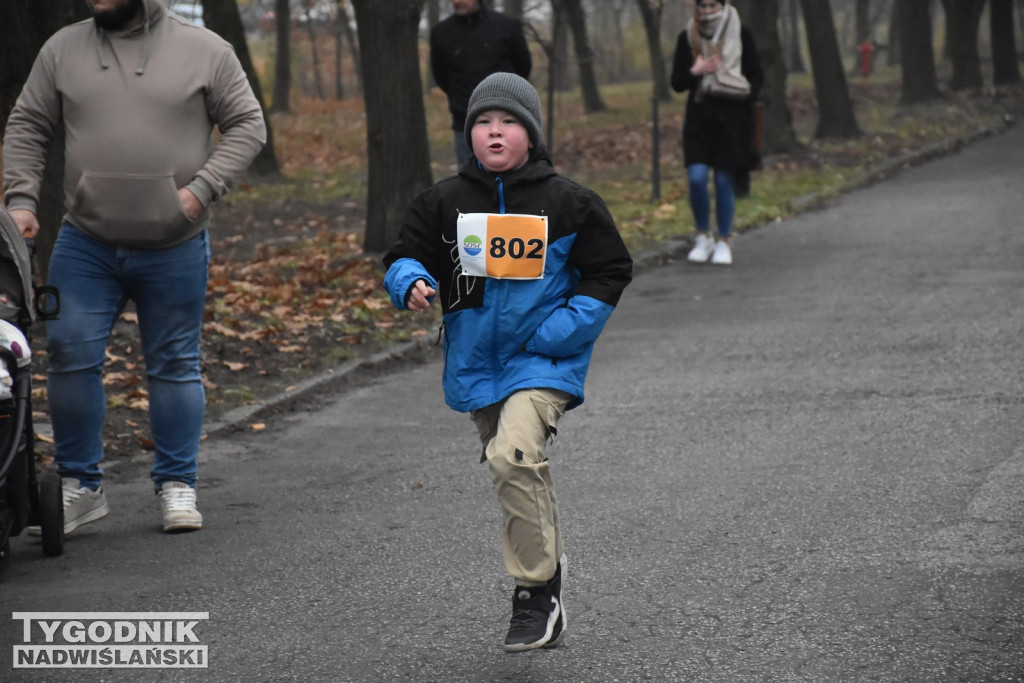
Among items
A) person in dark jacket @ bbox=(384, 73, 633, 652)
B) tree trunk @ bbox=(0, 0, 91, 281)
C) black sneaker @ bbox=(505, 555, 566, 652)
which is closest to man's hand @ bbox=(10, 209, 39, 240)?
person in dark jacket @ bbox=(384, 73, 633, 652)

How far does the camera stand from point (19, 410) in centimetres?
459

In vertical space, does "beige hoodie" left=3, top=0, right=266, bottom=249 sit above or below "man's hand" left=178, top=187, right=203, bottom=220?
above

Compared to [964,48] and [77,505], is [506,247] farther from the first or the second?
[964,48]

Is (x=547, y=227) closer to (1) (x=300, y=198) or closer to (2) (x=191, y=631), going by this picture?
(2) (x=191, y=631)

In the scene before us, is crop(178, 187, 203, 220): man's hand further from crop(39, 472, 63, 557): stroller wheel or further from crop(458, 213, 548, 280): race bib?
crop(458, 213, 548, 280): race bib

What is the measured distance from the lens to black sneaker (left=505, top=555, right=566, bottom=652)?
3.91 meters

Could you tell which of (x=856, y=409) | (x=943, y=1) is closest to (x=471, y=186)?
(x=856, y=409)

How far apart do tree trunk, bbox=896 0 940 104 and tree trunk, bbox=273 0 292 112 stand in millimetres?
14246

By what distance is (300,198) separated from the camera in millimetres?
19156

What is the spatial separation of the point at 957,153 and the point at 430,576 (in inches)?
666

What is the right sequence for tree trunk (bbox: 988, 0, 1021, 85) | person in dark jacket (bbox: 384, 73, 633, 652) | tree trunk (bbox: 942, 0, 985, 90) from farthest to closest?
1. tree trunk (bbox: 988, 0, 1021, 85)
2. tree trunk (bbox: 942, 0, 985, 90)
3. person in dark jacket (bbox: 384, 73, 633, 652)

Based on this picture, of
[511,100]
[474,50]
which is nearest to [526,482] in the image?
[511,100]

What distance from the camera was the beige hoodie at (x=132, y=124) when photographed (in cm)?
523

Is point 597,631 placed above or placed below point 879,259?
above
